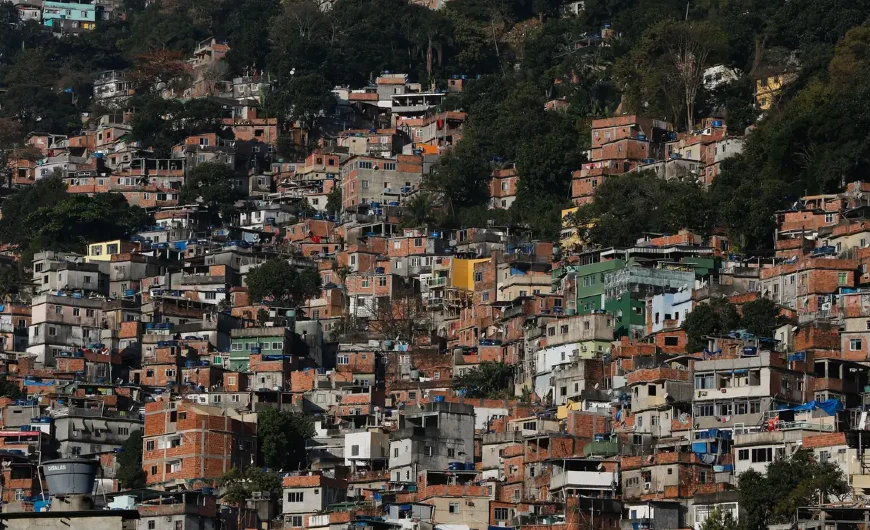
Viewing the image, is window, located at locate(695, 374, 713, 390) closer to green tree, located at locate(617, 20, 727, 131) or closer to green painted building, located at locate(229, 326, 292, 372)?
green painted building, located at locate(229, 326, 292, 372)

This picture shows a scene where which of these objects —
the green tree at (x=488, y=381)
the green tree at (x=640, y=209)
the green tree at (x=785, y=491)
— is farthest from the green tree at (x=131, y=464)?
the green tree at (x=785, y=491)

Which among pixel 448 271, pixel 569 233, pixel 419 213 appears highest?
pixel 419 213

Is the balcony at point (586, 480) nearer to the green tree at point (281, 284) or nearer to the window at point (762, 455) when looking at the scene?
the window at point (762, 455)

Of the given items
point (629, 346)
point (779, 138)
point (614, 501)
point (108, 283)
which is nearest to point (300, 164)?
point (108, 283)

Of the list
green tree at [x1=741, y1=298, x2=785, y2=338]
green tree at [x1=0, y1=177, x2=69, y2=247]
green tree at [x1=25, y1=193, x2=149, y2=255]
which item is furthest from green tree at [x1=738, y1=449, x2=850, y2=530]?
green tree at [x1=0, y1=177, x2=69, y2=247]

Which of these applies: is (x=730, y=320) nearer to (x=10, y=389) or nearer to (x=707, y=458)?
(x=707, y=458)

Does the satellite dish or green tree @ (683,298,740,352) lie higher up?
green tree @ (683,298,740,352)

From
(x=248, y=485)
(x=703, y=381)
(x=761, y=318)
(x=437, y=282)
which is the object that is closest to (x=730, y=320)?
(x=761, y=318)
